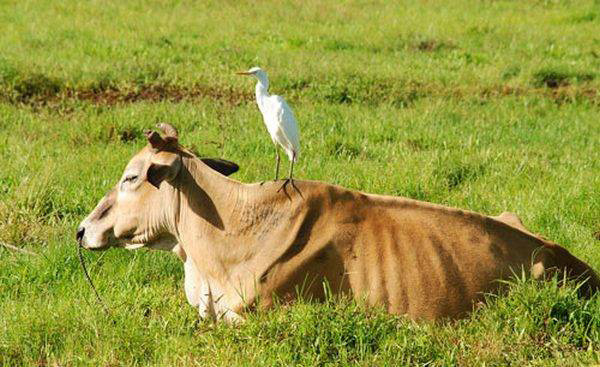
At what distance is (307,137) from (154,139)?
455cm

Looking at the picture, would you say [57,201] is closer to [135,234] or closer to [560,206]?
[135,234]

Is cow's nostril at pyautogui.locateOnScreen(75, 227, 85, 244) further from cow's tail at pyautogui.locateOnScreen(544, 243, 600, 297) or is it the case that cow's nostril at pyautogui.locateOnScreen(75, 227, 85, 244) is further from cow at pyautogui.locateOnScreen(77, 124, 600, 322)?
cow's tail at pyautogui.locateOnScreen(544, 243, 600, 297)

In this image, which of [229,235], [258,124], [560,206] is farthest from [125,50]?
[229,235]

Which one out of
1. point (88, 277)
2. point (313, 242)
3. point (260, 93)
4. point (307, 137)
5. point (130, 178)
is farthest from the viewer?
point (307, 137)

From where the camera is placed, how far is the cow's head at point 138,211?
5.75m

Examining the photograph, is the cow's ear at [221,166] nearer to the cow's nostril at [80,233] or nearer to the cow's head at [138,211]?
the cow's head at [138,211]

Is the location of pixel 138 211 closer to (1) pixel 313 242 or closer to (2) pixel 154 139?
(2) pixel 154 139

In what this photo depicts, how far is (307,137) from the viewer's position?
1005 cm

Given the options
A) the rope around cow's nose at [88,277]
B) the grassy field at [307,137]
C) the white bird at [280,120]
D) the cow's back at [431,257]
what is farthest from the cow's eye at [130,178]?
the cow's back at [431,257]

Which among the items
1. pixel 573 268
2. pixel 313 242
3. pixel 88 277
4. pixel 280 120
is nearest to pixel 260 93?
pixel 280 120

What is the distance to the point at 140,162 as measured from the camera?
5.75 m

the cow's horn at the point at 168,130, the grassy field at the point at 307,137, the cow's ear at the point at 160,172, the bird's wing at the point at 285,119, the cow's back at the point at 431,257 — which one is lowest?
the grassy field at the point at 307,137

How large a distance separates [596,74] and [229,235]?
9.48m

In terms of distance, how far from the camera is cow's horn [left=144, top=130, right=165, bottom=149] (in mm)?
5547
